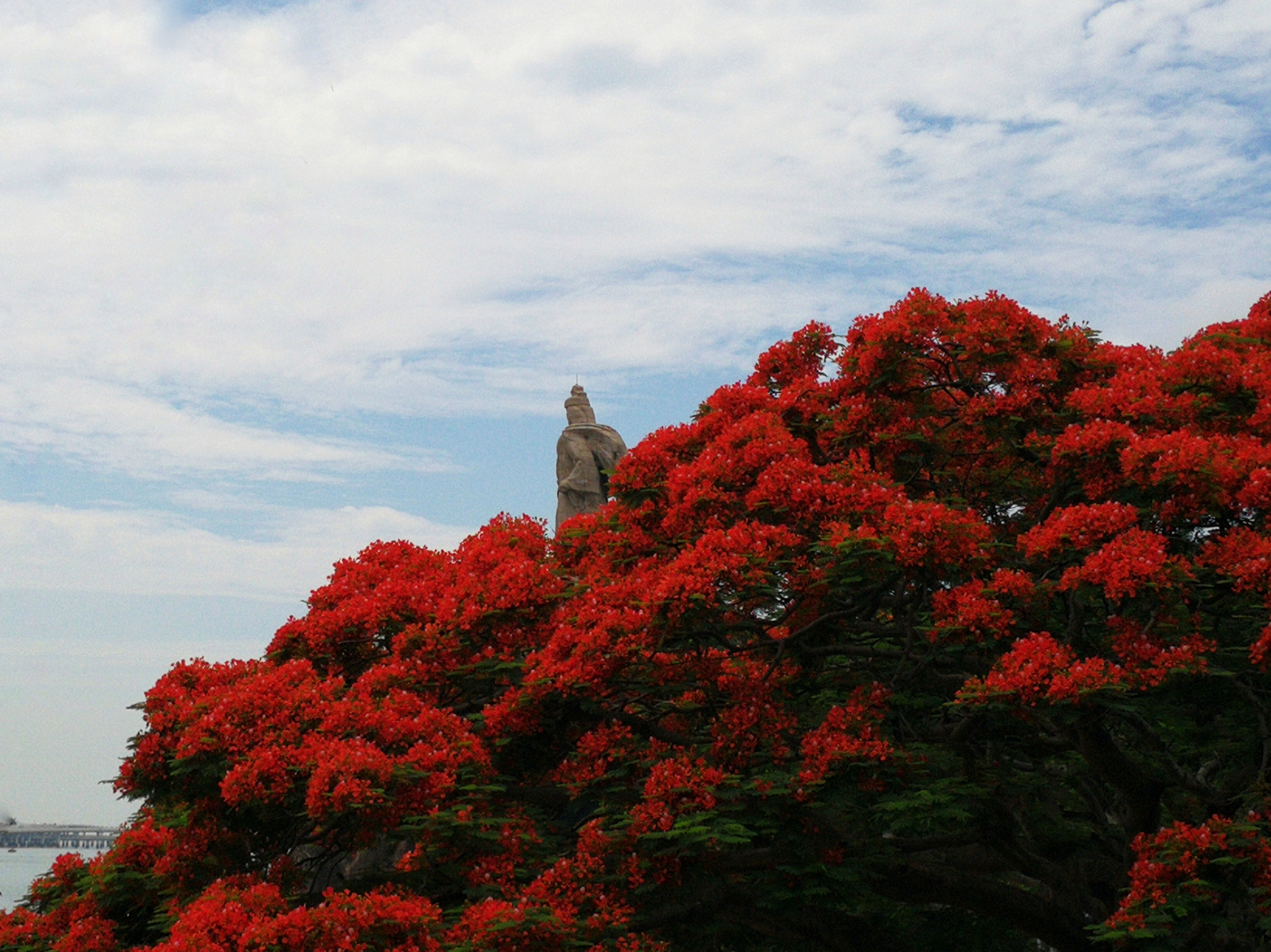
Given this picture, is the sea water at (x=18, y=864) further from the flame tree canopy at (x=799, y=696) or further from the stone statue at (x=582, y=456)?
the flame tree canopy at (x=799, y=696)

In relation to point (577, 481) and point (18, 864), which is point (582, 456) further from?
point (18, 864)

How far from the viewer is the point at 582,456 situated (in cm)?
3312

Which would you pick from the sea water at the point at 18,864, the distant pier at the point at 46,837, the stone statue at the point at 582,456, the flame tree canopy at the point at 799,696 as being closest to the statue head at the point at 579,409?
the stone statue at the point at 582,456

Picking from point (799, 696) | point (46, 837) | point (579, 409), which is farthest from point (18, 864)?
point (799, 696)

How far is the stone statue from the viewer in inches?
1284

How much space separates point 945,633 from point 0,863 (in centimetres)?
12353

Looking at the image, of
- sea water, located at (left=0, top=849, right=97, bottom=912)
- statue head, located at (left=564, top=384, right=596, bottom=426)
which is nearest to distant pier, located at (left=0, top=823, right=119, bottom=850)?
sea water, located at (left=0, top=849, right=97, bottom=912)

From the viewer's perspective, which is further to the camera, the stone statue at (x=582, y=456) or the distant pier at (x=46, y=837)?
the distant pier at (x=46, y=837)

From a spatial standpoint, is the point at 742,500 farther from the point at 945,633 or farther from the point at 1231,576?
the point at 1231,576

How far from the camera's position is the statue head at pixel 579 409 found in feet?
112

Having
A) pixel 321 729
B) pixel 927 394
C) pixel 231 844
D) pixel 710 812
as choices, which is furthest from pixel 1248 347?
pixel 231 844

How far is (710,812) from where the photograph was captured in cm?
939

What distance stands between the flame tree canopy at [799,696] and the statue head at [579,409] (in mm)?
21082

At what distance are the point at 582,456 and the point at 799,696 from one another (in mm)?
21274
